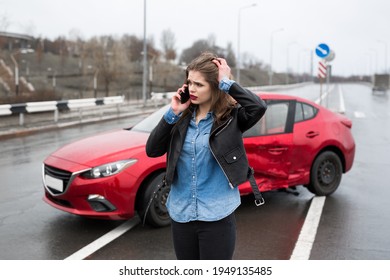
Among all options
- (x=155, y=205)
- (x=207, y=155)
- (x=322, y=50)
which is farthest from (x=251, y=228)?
(x=322, y=50)

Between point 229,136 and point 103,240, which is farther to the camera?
point 103,240

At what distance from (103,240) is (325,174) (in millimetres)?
3473

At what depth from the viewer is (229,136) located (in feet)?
8.71

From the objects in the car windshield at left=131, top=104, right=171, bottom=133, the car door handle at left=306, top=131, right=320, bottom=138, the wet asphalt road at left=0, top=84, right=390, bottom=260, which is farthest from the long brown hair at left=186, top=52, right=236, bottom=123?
the car door handle at left=306, top=131, right=320, bottom=138

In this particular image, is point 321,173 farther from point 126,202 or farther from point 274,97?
point 126,202

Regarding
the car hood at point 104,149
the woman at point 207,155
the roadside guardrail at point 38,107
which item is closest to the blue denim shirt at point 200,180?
the woman at point 207,155

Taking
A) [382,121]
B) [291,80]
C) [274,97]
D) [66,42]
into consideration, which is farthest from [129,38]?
[274,97]

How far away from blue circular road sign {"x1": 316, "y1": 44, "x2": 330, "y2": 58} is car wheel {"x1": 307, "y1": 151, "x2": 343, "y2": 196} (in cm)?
1232

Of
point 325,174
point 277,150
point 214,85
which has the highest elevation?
point 214,85

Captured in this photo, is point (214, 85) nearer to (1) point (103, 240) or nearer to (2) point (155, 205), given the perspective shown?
(2) point (155, 205)

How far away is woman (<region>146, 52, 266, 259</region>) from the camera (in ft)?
8.72

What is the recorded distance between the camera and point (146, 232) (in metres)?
5.29

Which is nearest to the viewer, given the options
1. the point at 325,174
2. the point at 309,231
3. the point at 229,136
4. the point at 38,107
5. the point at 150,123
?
the point at 229,136

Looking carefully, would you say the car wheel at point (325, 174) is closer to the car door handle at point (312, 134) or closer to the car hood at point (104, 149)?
the car door handle at point (312, 134)
